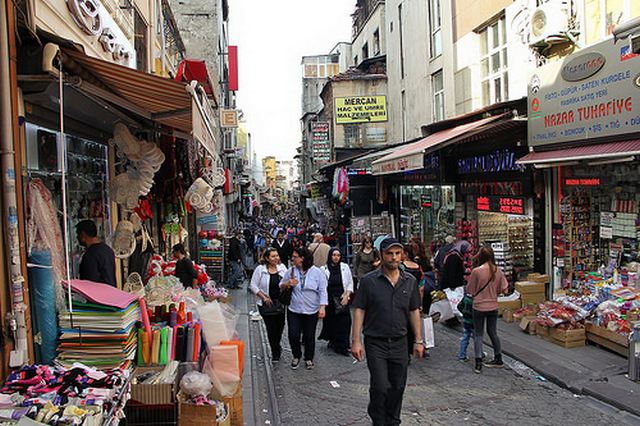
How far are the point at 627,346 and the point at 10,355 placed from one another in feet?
24.4

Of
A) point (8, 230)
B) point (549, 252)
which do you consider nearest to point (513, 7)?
point (549, 252)

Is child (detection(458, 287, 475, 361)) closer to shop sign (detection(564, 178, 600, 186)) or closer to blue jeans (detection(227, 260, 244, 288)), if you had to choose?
shop sign (detection(564, 178, 600, 186))

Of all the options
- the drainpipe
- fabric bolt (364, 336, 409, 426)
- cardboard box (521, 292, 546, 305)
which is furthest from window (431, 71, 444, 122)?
the drainpipe

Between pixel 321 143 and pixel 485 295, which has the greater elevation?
pixel 321 143

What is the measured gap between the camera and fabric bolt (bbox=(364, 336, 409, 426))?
5.37 meters

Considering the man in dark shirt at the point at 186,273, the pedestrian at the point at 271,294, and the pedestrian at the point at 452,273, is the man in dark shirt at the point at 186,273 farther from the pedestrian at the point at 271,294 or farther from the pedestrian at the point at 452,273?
the pedestrian at the point at 452,273

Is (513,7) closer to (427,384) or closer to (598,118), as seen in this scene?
(598,118)

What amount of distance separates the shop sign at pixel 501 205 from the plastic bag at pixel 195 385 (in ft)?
29.5

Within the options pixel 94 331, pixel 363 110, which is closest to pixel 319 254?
pixel 94 331

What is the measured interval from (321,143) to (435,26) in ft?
44.9

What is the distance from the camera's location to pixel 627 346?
26.5 feet

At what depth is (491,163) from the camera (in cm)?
1348

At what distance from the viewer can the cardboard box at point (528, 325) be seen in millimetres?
9922

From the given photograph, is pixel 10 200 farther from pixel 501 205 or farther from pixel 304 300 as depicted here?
pixel 501 205
